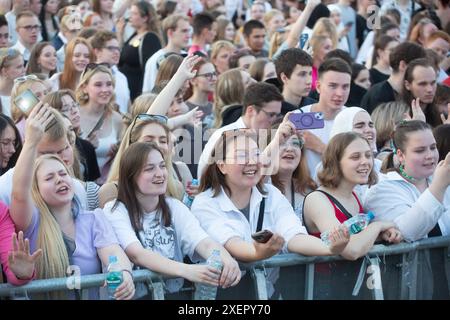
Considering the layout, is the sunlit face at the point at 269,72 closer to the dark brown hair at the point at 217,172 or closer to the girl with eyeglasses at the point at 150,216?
the dark brown hair at the point at 217,172

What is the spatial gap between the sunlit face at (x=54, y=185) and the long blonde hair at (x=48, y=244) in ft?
0.08

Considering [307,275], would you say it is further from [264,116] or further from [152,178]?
[264,116]

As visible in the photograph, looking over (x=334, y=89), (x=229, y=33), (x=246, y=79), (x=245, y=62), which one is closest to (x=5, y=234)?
(x=334, y=89)

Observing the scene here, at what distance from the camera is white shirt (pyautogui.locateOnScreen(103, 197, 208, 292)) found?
5684 mm

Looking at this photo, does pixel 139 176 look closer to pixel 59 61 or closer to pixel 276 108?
pixel 276 108

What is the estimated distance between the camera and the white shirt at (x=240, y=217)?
5891 mm

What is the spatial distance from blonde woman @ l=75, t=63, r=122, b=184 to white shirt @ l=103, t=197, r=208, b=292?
2.99 meters

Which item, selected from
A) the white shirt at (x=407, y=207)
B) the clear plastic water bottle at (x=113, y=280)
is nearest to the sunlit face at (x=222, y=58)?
the white shirt at (x=407, y=207)

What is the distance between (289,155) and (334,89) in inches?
63.5

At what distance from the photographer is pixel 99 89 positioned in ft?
29.5

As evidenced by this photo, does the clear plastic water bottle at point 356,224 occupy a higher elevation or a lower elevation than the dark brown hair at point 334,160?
lower

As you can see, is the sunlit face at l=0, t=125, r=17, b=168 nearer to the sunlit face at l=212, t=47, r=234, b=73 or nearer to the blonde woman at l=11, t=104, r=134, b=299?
the blonde woman at l=11, t=104, r=134, b=299

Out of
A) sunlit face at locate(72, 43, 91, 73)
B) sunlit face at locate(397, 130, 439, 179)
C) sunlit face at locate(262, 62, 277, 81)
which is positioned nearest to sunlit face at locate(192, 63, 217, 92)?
sunlit face at locate(262, 62, 277, 81)

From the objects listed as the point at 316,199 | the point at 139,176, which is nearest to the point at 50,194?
the point at 139,176
